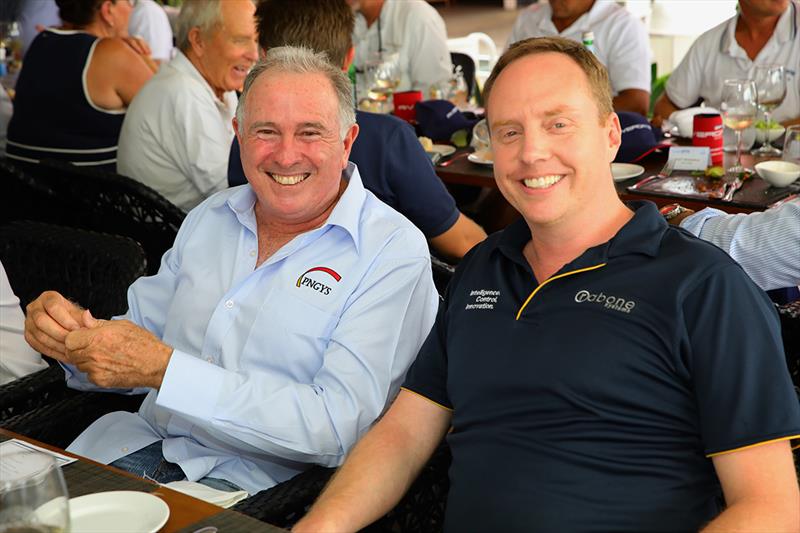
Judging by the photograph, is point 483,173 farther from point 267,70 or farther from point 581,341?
point 581,341

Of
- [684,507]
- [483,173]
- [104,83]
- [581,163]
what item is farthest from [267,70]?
[104,83]

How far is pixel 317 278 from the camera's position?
2006 millimetres

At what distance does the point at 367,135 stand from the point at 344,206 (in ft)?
2.30

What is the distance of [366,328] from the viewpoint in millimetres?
1927

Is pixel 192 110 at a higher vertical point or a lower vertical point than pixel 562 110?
lower

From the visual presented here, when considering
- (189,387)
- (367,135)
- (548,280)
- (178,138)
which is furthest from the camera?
(178,138)

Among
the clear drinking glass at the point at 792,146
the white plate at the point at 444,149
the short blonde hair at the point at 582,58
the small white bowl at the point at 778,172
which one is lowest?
the white plate at the point at 444,149

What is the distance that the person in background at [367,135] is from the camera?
2713mm

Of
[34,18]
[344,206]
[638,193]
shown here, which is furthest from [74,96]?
[34,18]

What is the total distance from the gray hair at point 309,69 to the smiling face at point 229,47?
1.45 m

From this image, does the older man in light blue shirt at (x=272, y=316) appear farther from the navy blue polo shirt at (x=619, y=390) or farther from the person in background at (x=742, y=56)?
the person in background at (x=742, y=56)

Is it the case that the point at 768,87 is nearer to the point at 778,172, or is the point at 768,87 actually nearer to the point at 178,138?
the point at 778,172

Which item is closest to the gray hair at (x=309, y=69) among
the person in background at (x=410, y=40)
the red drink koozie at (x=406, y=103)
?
the red drink koozie at (x=406, y=103)

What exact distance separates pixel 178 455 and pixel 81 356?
0.31 metres
